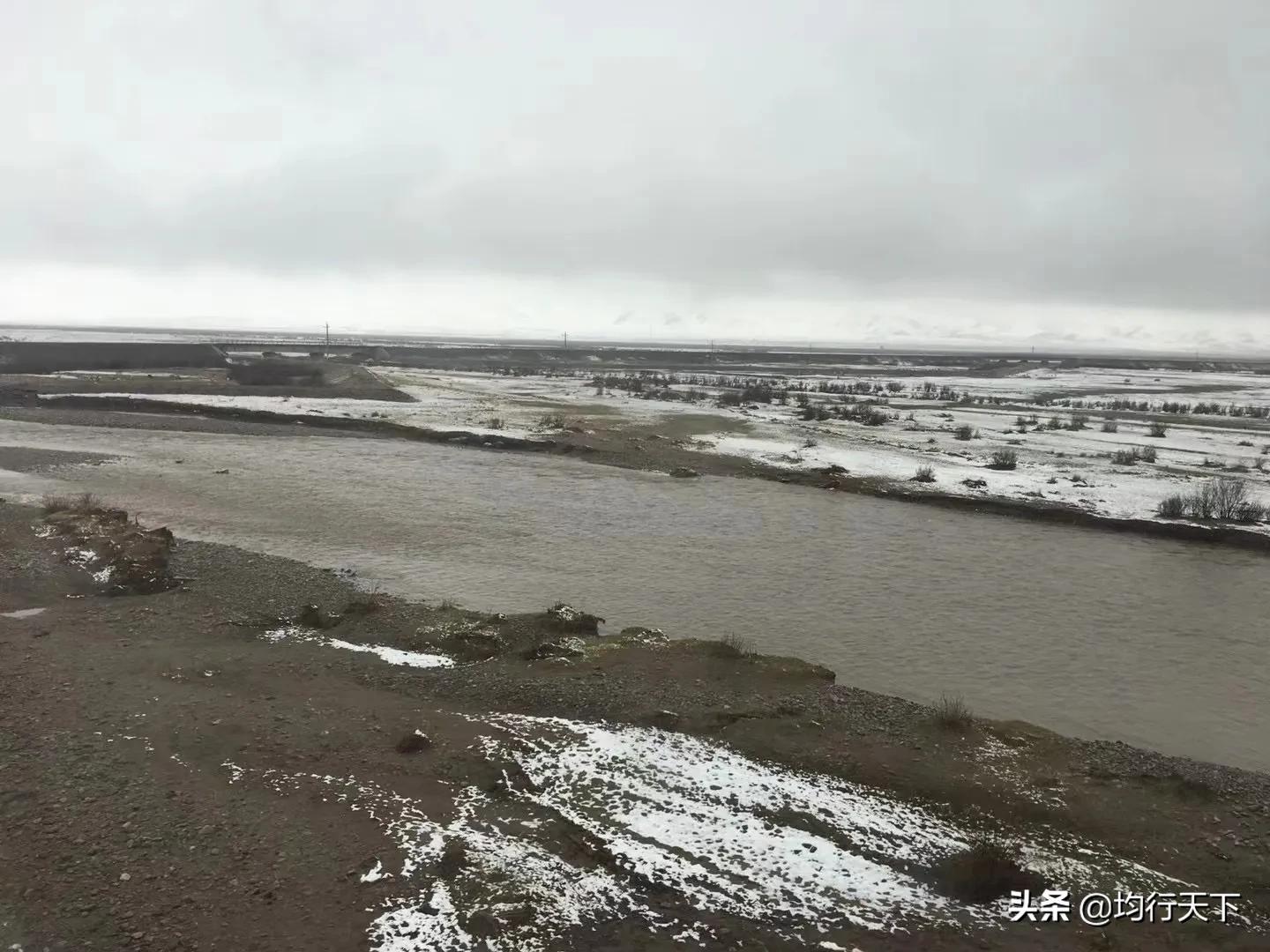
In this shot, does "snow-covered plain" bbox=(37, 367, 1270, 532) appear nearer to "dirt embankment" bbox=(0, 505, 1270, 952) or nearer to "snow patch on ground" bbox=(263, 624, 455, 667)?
"dirt embankment" bbox=(0, 505, 1270, 952)

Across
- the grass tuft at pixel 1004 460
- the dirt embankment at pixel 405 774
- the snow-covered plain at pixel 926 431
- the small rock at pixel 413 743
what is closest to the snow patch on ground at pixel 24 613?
the dirt embankment at pixel 405 774

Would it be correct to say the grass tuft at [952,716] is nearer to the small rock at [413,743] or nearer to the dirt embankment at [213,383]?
the small rock at [413,743]

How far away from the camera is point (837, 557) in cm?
1645

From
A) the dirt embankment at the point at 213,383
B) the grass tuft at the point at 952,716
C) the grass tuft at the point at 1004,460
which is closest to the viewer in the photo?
the grass tuft at the point at 952,716

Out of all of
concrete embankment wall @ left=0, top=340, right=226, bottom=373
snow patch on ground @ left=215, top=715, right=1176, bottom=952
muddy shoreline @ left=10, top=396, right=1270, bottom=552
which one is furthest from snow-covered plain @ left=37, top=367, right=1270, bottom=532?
concrete embankment wall @ left=0, top=340, right=226, bottom=373

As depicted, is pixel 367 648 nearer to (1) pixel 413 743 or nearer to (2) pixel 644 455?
(1) pixel 413 743

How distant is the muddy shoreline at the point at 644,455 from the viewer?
63.9 ft

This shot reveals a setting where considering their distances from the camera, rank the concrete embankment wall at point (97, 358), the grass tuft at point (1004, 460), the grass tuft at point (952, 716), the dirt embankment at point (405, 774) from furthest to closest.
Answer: the concrete embankment wall at point (97, 358) → the grass tuft at point (1004, 460) → the grass tuft at point (952, 716) → the dirt embankment at point (405, 774)

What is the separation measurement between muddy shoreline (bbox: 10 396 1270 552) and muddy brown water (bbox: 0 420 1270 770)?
2.69 ft

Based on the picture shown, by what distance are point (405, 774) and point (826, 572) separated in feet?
34.0

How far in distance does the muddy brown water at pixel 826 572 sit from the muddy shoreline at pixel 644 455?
820mm

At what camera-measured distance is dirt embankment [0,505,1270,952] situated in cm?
531

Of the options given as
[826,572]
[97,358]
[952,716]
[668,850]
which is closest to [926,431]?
[826,572]

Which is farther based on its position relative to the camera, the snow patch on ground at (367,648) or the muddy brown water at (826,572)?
the muddy brown water at (826,572)
